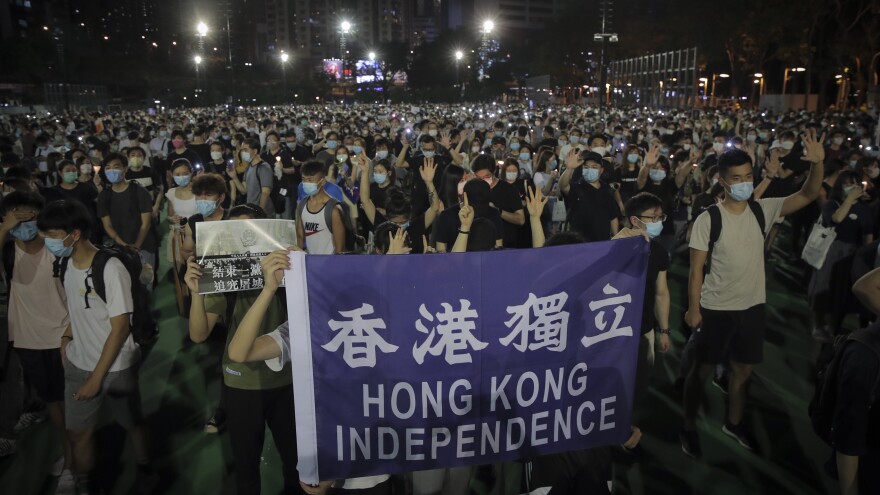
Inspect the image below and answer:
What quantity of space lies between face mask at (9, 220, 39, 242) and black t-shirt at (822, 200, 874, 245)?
7.11m

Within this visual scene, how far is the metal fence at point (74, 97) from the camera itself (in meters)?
39.4

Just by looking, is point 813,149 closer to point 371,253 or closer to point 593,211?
point 593,211

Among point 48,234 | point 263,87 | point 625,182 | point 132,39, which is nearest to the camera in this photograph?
point 48,234

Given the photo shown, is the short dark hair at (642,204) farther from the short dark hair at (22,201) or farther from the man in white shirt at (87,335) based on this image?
the short dark hair at (22,201)

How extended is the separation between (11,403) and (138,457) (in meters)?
1.43

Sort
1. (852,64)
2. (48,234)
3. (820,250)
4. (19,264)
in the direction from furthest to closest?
(852,64) < (820,250) < (19,264) < (48,234)

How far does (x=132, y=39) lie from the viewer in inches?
3447

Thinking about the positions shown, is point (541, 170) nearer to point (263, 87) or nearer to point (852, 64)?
point (852, 64)

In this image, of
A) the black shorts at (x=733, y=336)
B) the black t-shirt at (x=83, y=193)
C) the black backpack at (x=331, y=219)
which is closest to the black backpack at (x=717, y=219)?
the black shorts at (x=733, y=336)

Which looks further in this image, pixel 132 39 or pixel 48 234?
pixel 132 39

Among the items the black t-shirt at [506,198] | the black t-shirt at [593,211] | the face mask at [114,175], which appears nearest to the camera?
the black t-shirt at [593,211]

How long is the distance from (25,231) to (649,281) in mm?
4134

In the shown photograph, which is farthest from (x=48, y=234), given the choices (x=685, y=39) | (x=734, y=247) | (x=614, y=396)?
(x=685, y=39)

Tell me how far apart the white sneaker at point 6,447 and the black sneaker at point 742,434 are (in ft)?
17.6
